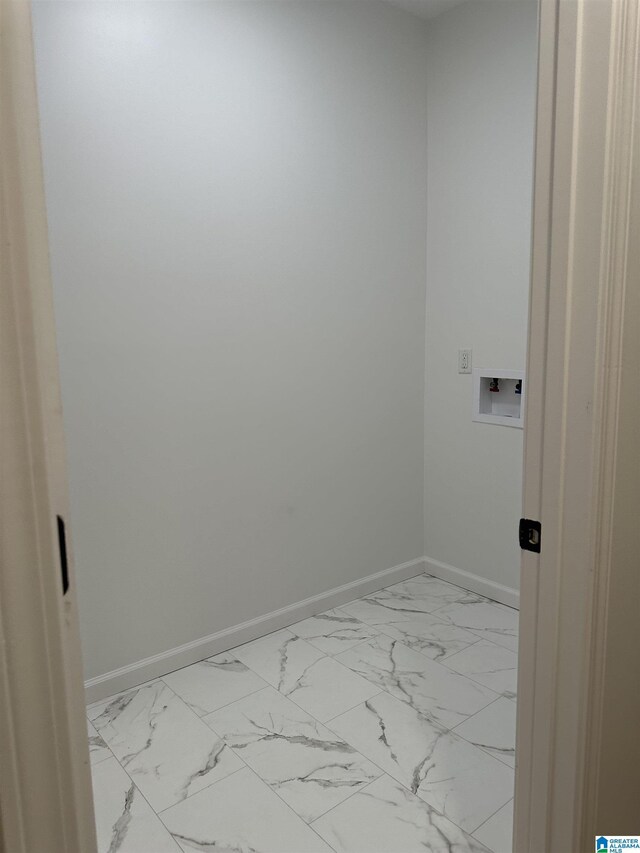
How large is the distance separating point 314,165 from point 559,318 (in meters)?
1.90

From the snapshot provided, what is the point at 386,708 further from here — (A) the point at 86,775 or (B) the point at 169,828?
(A) the point at 86,775

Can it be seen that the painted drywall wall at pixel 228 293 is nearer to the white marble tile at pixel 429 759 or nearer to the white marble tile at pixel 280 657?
the white marble tile at pixel 280 657

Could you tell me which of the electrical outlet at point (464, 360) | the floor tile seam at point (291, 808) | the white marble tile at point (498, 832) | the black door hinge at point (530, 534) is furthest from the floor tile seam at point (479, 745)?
the electrical outlet at point (464, 360)

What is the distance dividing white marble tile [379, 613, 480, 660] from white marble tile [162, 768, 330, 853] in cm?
95

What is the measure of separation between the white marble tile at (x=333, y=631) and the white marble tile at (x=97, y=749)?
0.90 m

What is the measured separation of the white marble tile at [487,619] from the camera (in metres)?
2.67

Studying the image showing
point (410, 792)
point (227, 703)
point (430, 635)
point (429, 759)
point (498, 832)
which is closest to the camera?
point (498, 832)

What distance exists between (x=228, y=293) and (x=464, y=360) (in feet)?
3.95

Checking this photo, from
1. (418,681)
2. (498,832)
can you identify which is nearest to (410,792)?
(498,832)

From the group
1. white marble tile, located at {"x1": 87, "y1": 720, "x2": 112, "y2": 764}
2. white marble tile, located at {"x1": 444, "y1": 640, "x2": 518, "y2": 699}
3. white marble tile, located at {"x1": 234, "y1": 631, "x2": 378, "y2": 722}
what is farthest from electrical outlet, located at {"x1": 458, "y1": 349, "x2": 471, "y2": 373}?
white marble tile, located at {"x1": 87, "y1": 720, "x2": 112, "y2": 764}

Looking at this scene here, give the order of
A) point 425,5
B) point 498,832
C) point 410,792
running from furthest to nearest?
1. point 425,5
2. point 410,792
3. point 498,832

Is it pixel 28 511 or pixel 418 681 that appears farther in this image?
pixel 418 681

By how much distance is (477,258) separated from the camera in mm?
2914

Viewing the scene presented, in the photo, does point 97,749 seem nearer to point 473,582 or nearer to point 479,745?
point 479,745
